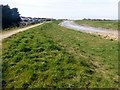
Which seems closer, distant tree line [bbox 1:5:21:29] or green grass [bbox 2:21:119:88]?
green grass [bbox 2:21:119:88]

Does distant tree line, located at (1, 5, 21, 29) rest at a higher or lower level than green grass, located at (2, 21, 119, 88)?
higher

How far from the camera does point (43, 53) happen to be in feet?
65.2

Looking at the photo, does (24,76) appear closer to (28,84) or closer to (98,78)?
(28,84)

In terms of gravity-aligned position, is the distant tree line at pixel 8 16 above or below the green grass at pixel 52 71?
above

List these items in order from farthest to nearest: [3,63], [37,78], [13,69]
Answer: [3,63] → [13,69] → [37,78]

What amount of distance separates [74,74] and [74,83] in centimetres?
135

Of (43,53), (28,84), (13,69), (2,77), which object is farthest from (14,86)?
(43,53)

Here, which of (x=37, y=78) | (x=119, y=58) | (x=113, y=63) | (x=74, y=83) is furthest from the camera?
(x=119, y=58)

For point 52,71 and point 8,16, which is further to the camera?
point 8,16

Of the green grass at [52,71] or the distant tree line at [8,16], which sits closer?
the green grass at [52,71]

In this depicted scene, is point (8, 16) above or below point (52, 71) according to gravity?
above

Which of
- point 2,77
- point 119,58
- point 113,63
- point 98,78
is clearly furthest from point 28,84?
point 119,58

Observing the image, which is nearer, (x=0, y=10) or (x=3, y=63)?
(x=3, y=63)

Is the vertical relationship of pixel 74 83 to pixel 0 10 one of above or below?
below
